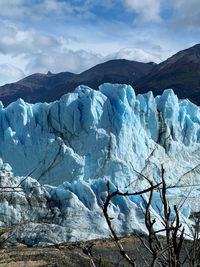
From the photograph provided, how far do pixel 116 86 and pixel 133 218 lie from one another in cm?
794

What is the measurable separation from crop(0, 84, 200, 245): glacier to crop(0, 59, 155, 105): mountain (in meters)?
57.0

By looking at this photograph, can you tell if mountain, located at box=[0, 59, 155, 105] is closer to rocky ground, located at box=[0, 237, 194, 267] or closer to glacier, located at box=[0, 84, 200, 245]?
glacier, located at box=[0, 84, 200, 245]

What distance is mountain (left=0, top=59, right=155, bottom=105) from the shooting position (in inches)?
3514

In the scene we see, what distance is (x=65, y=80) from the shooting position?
344ft

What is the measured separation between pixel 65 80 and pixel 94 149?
271ft

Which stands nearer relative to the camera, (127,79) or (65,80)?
(127,79)

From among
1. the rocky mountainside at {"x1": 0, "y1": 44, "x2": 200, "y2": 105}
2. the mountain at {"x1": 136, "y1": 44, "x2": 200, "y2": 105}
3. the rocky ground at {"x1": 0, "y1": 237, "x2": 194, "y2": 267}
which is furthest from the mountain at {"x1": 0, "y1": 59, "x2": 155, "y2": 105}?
the rocky ground at {"x1": 0, "y1": 237, "x2": 194, "y2": 267}

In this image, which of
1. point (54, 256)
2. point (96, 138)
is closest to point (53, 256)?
point (54, 256)

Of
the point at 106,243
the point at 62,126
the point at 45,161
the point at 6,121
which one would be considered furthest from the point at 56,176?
the point at 106,243

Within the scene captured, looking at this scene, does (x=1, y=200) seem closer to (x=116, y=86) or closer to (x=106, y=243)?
(x=106, y=243)

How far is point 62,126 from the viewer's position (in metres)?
24.5

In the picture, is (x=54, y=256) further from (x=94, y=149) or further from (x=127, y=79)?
(x=127, y=79)

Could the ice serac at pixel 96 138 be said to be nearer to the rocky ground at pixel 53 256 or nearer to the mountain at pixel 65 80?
the rocky ground at pixel 53 256

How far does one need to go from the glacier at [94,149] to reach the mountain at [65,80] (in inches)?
2244
